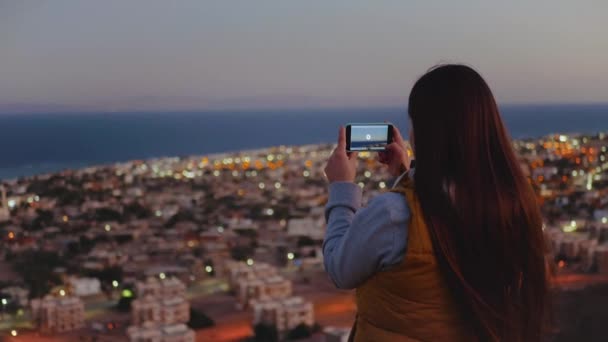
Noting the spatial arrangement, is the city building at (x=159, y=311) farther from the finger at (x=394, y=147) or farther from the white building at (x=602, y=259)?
the finger at (x=394, y=147)

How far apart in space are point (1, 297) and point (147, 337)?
2.84 metres

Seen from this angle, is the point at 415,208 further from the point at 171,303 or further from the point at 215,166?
the point at 215,166

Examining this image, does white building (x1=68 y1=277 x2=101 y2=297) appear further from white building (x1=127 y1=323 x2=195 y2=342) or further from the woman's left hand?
the woman's left hand

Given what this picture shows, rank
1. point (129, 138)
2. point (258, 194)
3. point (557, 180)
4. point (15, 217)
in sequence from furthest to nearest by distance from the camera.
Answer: point (129, 138), point (258, 194), point (557, 180), point (15, 217)

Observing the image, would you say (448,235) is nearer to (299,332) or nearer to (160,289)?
(299,332)

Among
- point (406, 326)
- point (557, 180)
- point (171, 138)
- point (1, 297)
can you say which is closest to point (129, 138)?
point (171, 138)

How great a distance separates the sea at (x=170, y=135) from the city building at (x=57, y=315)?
18.6 meters

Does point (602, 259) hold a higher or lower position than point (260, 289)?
higher

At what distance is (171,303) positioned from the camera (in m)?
6.46

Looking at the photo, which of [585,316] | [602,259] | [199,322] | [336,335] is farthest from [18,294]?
[602,259]

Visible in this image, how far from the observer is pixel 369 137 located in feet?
2.57

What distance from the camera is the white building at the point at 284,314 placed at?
6.07 m

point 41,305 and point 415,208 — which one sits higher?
point 415,208

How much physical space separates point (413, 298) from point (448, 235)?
7 cm
